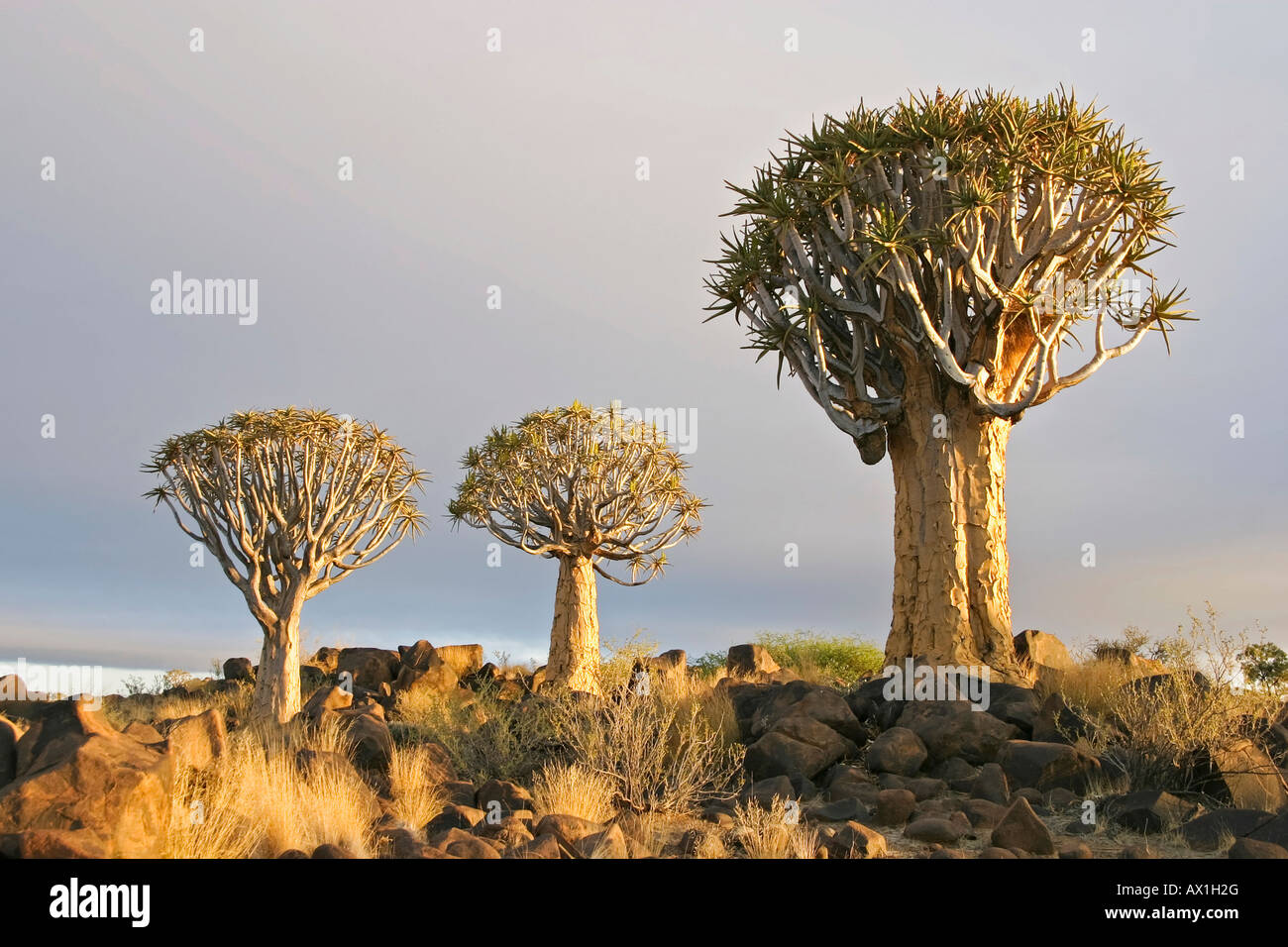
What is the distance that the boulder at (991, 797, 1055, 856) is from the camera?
7324mm

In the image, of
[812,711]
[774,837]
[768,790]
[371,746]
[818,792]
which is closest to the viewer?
[774,837]

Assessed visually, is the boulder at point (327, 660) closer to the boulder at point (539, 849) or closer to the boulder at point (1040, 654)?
the boulder at point (1040, 654)

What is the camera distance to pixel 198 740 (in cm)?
797

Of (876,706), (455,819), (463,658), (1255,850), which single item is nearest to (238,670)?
(463,658)

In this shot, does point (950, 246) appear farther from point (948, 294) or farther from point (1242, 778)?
point (1242, 778)

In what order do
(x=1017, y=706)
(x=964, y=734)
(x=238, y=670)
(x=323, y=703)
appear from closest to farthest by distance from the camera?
(x=964, y=734), (x=1017, y=706), (x=323, y=703), (x=238, y=670)

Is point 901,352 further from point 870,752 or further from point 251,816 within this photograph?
point 251,816

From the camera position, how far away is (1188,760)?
9586 millimetres

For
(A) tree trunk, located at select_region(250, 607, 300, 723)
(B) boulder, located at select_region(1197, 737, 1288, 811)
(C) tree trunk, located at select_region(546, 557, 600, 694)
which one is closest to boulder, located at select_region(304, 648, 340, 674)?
(A) tree trunk, located at select_region(250, 607, 300, 723)

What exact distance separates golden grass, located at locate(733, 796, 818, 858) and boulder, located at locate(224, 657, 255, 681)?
1695 cm

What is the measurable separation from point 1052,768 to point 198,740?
7.29m

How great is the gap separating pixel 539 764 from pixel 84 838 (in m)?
5.35

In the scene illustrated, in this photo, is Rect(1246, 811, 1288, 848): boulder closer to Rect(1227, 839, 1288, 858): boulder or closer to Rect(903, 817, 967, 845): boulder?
Rect(1227, 839, 1288, 858): boulder
